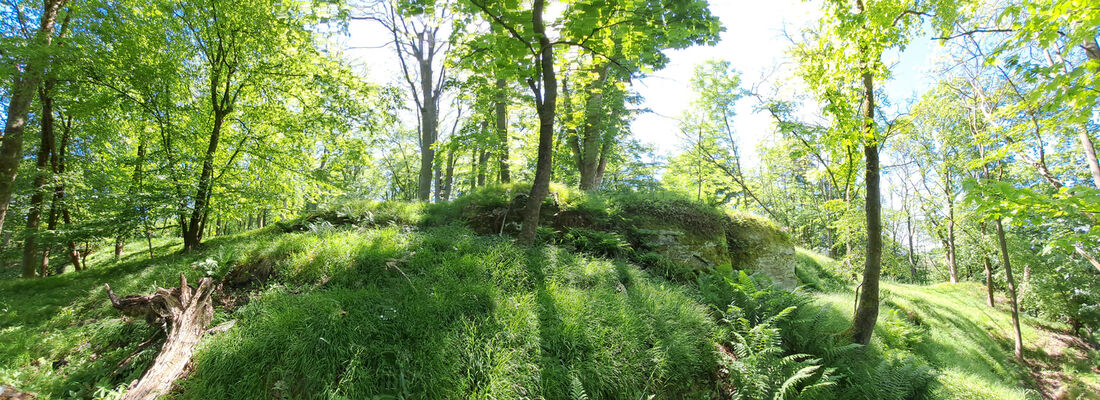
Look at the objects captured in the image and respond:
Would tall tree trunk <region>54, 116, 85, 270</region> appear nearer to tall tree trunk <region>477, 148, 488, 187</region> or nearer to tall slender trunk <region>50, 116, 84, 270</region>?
tall slender trunk <region>50, 116, 84, 270</region>

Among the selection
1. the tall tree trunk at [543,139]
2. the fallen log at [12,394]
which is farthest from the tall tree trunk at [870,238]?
the fallen log at [12,394]

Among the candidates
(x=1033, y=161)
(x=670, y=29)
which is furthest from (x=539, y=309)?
(x=1033, y=161)

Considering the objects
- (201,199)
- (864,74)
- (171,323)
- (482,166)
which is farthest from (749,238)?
(201,199)

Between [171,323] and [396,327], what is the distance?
2237 millimetres

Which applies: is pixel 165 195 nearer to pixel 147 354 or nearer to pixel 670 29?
pixel 147 354

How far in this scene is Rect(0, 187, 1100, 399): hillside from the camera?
2.77 meters

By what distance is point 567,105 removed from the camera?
31.0 feet

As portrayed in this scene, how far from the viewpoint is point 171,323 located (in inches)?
133

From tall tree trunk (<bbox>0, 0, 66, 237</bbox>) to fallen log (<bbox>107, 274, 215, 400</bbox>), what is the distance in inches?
204

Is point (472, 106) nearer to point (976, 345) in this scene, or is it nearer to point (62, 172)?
point (62, 172)

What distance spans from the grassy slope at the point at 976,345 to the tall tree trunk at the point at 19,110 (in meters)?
13.5

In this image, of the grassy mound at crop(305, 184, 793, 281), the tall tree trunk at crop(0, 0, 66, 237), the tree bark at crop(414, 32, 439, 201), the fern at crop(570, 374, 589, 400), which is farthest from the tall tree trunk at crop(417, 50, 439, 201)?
the fern at crop(570, 374, 589, 400)

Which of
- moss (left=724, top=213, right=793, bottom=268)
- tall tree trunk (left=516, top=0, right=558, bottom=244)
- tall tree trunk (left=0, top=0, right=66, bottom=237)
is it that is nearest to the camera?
tall tree trunk (left=516, top=0, right=558, bottom=244)

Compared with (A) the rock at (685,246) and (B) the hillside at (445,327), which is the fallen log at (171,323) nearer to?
(B) the hillside at (445,327)
